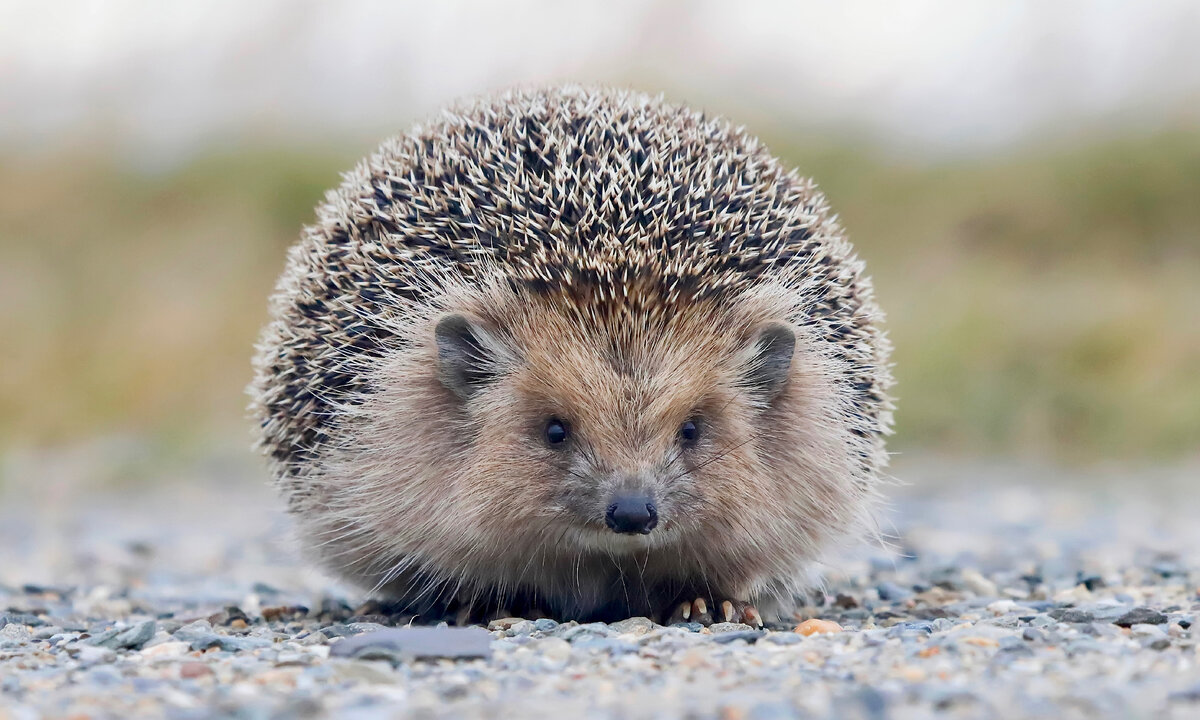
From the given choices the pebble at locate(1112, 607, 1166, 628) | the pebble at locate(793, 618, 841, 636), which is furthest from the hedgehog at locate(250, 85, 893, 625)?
the pebble at locate(1112, 607, 1166, 628)

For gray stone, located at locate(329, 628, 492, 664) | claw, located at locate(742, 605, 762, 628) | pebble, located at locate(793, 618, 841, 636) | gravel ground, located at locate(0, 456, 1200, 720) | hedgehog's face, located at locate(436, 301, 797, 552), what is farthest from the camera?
claw, located at locate(742, 605, 762, 628)

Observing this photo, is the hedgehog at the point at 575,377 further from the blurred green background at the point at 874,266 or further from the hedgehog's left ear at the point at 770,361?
the blurred green background at the point at 874,266

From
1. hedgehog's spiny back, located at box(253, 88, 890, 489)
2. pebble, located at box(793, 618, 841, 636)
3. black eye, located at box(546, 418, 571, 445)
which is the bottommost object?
pebble, located at box(793, 618, 841, 636)

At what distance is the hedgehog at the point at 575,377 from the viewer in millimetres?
6031

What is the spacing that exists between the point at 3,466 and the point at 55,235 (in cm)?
663

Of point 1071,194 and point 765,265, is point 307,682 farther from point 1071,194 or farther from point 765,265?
point 1071,194

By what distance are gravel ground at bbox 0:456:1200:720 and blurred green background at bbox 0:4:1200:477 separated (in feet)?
22.6

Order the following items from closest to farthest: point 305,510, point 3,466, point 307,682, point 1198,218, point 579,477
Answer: point 307,682, point 579,477, point 305,510, point 3,466, point 1198,218

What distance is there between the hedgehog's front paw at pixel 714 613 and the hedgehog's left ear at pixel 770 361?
0.97 meters

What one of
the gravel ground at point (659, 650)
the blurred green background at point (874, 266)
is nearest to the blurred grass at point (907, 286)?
the blurred green background at point (874, 266)

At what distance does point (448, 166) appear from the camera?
21.8ft

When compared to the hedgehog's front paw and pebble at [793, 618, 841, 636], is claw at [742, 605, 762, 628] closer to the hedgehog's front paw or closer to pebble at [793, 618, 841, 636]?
the hedgehog's front paw

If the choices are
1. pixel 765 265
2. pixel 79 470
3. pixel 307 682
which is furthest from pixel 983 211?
pixel 307 682

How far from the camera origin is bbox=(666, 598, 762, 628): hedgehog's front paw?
253 inches
